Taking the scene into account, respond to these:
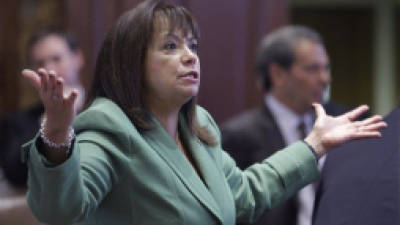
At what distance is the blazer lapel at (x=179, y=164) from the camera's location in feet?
4.62

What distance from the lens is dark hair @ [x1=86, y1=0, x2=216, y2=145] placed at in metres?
1.45

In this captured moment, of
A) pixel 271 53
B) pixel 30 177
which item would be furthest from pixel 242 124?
pixel 30 177

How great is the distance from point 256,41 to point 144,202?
2358 millimetres

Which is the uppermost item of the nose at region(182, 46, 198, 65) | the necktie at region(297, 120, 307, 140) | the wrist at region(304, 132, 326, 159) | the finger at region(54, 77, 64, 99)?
the finger at region(54, 77, 64, 99)

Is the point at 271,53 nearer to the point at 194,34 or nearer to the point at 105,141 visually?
the point at 194,34

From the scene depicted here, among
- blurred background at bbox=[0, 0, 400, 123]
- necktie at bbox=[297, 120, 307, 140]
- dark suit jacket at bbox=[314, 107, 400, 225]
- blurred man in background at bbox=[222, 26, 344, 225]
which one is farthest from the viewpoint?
blurred background at bbox=[0, 0, 400, 123]

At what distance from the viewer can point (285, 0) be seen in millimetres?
3676

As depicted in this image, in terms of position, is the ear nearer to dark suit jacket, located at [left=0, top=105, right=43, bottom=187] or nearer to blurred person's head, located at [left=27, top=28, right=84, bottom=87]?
blurred person's head, located at [left=27, top=28, right=84, bottom=87]

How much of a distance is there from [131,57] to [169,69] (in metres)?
0.08

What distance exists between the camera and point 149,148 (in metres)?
1.39

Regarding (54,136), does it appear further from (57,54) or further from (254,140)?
(57,54)

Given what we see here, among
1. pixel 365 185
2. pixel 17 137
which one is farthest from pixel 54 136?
pixel 17 137

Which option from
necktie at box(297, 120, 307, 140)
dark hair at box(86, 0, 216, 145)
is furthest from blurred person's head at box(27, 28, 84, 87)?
dark hair at box(86, 0, 216, 145)

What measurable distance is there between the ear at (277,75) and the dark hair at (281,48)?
2cm
